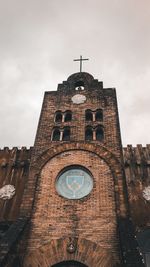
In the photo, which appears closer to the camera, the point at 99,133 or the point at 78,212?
the point at 78,212

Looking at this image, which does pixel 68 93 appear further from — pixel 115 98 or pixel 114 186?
pixel 114 186

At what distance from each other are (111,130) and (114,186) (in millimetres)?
3107

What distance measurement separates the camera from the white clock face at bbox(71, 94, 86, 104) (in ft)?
48.5

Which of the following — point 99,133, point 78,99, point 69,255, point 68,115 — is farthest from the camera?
point 78,99

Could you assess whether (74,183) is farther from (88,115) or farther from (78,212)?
(88,115)

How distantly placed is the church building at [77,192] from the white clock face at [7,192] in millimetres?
44

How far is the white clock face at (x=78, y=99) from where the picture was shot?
1477 centimetres

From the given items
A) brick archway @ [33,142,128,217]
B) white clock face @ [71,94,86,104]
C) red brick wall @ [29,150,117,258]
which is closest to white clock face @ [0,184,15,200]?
brick archway @ [33,142,128,217]

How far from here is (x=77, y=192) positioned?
10.8m

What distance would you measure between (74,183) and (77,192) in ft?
1.42

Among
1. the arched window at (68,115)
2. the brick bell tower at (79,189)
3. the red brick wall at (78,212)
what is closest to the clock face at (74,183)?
the brick bell tower at (79,189)

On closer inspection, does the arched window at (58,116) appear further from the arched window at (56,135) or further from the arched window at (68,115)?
the arched window at (56,135)

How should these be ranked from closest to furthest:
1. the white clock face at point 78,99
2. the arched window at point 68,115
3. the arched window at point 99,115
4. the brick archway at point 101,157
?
the brick archway at point 101,157 < the arched window at point 99,115 < the arched window at point 68,115 < the white clock face at point 78,99

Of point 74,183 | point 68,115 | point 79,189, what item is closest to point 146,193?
point 79,189
